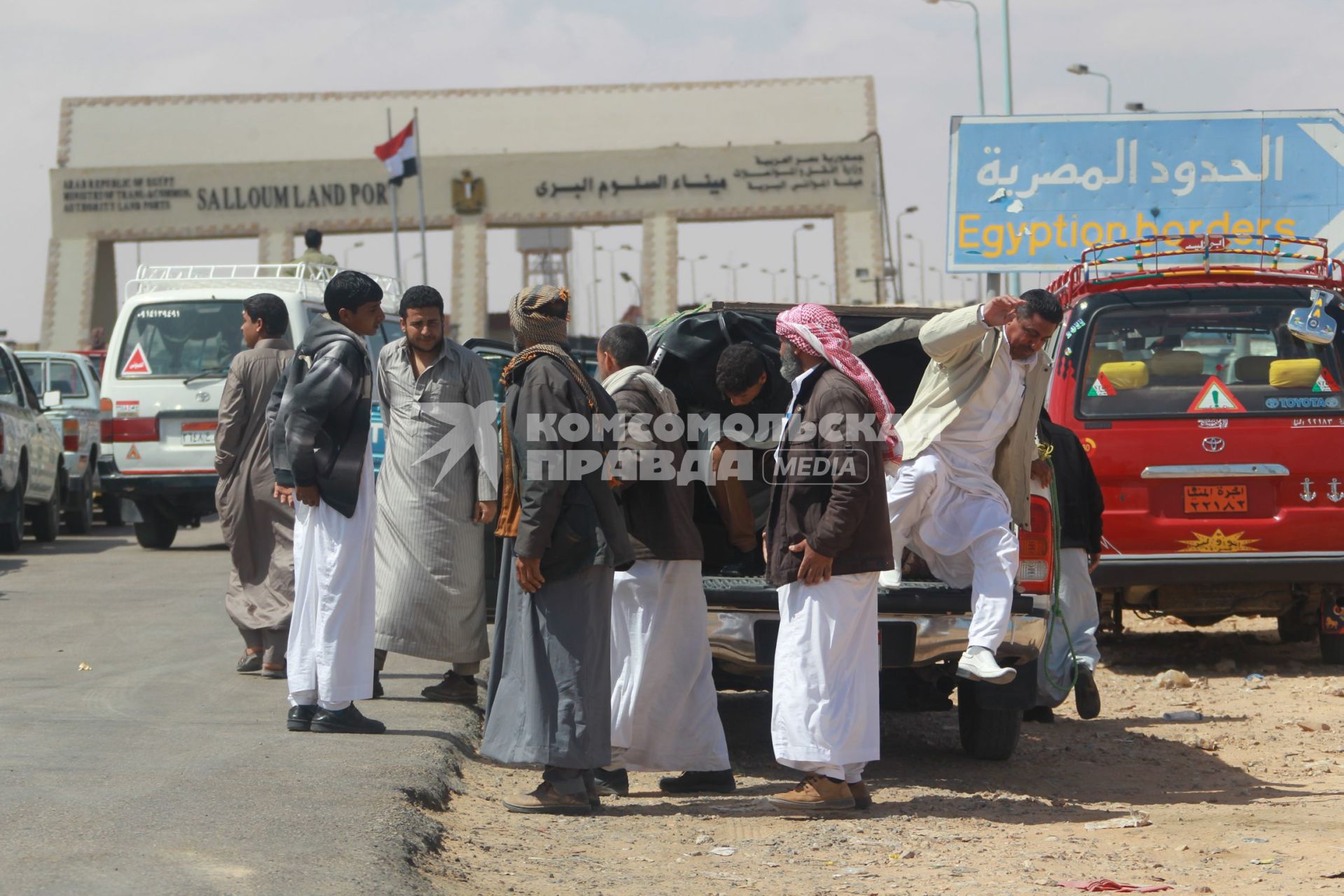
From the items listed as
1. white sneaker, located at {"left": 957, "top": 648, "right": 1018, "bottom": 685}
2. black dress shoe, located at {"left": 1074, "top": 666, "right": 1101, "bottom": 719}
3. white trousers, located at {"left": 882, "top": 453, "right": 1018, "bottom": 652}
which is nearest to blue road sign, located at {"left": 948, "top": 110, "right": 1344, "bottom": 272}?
black dress shoe, located at {"left": 1074, "top": 666, "right": 1101, "bottom": 719}

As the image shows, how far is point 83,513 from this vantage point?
1702cm

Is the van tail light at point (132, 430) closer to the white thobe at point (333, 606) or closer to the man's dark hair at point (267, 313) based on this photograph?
the man's dark hair at point (267, 313)

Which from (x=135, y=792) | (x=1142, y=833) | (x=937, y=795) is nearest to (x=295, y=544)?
(x=135, y=792)

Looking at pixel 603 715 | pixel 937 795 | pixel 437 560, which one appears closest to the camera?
pixel 603 715

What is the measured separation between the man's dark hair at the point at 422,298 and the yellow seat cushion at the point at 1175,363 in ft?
13.4

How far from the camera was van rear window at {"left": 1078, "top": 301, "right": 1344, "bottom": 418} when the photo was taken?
873 centimetres

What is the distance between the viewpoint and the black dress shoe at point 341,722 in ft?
20.9

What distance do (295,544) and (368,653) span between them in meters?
0.51

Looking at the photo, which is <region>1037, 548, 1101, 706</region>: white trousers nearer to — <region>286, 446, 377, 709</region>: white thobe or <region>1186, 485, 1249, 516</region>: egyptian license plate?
<region>1186, 485, 1249, 516</region>: egyptian license plate

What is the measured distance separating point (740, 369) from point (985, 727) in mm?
1916

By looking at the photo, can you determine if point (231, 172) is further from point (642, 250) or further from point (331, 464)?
point (331, 464)

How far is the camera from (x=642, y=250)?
4866 centimetres

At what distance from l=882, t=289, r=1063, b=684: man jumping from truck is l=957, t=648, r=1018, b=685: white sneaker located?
120 millimetres

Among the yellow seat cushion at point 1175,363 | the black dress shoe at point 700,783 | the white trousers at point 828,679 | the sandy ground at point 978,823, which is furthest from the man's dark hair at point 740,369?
the yellow seat cushion at point 1175,363
